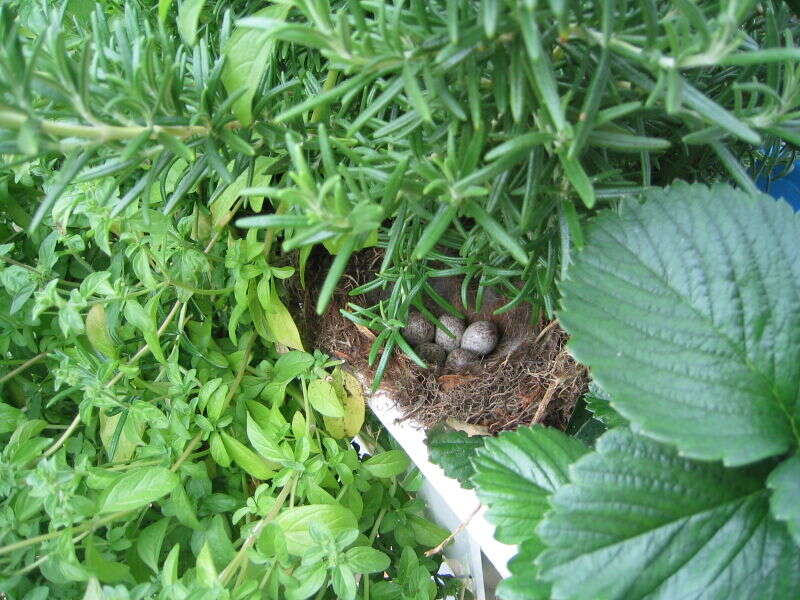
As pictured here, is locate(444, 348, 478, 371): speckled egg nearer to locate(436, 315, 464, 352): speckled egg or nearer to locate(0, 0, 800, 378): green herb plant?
locate(436, 315, 464, 352): speckled egg

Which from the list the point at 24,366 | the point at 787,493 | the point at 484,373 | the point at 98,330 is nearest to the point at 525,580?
the point at 787,493

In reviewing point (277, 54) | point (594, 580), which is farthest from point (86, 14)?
point (594, 580)

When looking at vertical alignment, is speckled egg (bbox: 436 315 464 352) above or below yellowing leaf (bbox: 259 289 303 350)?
below

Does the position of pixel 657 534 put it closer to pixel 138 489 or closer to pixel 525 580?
pixel 525 580

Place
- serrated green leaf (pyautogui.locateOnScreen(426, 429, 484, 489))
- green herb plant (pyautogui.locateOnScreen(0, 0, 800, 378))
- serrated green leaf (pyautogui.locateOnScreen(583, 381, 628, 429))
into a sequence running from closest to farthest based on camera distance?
green herb plant (pyautogui.locateOnScreen(0, 0, 800, 378)) → serrated green leaf (pyautogui.locateOnScreen(583, 381, 628, 429)) → serrated green leaf (pyautogui.locateOnScreen(426, 429, 484, 489))

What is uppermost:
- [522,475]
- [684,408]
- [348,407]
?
[684,408]

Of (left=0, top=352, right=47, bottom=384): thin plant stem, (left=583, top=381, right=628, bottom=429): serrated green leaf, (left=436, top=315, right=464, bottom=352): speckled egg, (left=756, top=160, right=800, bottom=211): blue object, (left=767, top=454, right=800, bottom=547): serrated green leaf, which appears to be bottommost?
(left=0, top=352, right=47, bottom=384): thin plant stem

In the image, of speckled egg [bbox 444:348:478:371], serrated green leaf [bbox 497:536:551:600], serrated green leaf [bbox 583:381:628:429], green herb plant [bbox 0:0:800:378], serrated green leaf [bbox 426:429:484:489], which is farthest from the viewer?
speckled egg [bbox 444:348:478:371]

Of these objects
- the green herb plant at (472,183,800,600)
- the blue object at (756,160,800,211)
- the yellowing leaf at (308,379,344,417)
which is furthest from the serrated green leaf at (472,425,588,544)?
the blue object at (756,160,800,211)
